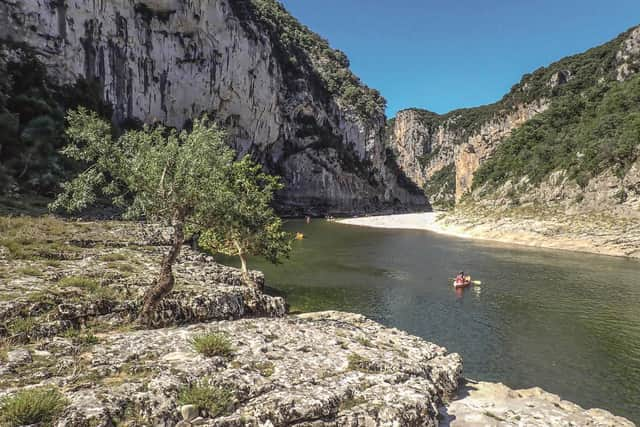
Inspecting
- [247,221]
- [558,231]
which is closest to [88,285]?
[247,221]

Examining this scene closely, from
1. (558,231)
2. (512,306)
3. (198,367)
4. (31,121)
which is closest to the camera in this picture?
(198,367)

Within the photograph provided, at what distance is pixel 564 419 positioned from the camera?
40.4 feet

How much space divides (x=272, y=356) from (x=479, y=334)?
19.2 meters

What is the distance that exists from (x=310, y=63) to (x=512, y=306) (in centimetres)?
16064

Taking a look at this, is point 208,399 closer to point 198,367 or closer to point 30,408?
point 198,367

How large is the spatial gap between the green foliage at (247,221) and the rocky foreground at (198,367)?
372 centimetres

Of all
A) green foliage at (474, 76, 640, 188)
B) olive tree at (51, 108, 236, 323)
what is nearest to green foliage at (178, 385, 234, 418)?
olive tree at (51, 108, 236, 323)

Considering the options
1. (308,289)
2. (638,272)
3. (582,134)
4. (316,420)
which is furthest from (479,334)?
(582,134)

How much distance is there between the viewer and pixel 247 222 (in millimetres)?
20094

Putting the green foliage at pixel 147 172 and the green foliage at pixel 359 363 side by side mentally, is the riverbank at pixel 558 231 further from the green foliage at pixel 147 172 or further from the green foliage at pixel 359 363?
the green foliage at pixel 147 172

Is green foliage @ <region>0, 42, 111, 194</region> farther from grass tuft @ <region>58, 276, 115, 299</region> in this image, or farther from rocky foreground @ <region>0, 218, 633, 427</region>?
grass tuft @ <region>58, 276, 115, 299</region>

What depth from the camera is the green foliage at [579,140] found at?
7000 centimetres

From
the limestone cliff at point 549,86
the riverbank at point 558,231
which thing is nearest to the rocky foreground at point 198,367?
the riverbank at point 558,231

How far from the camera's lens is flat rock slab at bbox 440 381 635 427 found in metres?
11.8
